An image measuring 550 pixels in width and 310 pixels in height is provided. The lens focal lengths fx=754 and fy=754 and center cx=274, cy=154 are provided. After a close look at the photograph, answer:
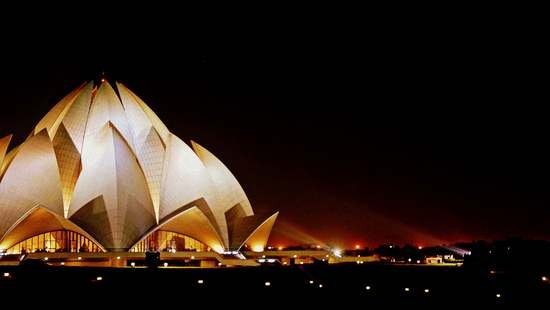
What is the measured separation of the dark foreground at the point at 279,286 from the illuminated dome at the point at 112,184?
21.6 ft

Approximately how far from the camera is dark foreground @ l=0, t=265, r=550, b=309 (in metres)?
22.9

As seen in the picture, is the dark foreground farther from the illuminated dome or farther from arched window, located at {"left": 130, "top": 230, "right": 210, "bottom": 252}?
arched window, located at {"left": 130, "top": 230, "right": 210, "bottom": 252}

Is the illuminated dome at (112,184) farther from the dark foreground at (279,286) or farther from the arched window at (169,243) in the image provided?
the dark foreground at (279,286)

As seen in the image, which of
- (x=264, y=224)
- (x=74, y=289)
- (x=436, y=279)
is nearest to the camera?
(x=74, y=289)

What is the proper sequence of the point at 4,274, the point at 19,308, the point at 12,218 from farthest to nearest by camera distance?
the point at 12,218 → the point at 4,274 → the point at 19,308

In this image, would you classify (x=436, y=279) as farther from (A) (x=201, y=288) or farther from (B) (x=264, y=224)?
(B) (x=264, y=224)

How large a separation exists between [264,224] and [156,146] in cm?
688

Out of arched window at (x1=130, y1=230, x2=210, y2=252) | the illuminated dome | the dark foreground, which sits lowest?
the dark foreground

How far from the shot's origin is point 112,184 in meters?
33.2

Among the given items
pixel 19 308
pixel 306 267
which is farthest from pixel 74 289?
pixel 306 267

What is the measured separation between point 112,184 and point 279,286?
11.7m

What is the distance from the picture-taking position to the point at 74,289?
22625 mm

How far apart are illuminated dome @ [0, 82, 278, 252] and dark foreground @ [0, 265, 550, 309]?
21.6 feet

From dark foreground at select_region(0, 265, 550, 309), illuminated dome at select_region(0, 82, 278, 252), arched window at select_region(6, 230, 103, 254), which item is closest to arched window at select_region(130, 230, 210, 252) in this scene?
illuminated dome at select_region(0, 82, 278, 252)
